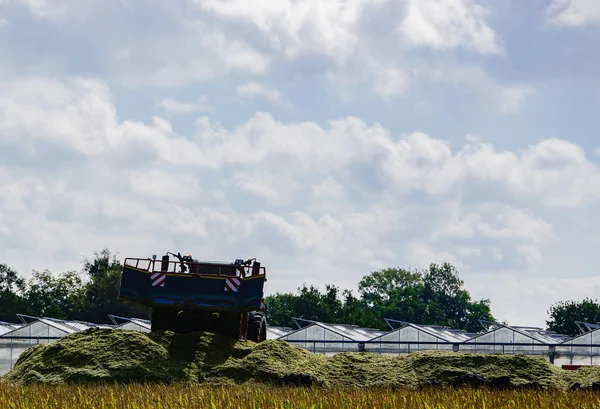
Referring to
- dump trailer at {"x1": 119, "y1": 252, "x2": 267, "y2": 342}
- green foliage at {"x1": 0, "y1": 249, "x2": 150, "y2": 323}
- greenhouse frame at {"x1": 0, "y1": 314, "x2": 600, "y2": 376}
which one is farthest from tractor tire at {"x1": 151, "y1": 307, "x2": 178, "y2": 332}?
green foliage at {"x1": 0, "y1": 249, "x2": 150, "y2": 323}

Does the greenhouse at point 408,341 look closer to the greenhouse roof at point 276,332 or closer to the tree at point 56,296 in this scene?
the greenhouse roof at point 276,332

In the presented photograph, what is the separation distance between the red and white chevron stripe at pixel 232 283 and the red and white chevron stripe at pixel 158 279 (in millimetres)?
1486

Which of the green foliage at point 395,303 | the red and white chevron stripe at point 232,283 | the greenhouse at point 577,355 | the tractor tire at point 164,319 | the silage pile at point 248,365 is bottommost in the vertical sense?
the silage pile at point 248,365

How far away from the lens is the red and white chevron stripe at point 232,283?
2098 centimetres

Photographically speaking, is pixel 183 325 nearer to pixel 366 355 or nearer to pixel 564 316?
pixel 366 355

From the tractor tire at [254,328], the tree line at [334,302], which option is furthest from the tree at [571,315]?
the tractor tire at [254,328]

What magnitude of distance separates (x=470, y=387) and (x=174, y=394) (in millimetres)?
5685

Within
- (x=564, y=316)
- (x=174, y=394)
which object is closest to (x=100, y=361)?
(x=174, y=394)

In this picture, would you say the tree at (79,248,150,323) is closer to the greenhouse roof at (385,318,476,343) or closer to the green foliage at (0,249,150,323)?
the green foliage at (0,249,150,323)

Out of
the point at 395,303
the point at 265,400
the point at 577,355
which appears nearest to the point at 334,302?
the point at 395,303

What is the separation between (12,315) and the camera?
83.4 meters

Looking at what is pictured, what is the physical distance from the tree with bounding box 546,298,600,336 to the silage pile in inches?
3218

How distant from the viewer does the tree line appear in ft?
277

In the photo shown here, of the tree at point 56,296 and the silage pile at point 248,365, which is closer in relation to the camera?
the silage pile at point 248,365
